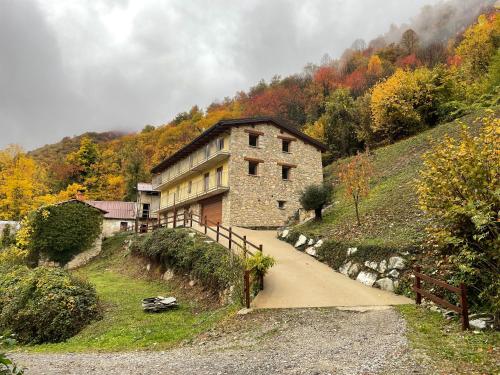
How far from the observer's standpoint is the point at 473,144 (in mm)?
9336

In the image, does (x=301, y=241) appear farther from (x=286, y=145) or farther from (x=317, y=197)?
(x=286, y=145)

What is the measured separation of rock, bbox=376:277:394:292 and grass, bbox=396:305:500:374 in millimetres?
2815

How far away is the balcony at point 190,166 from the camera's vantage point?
1105 inches

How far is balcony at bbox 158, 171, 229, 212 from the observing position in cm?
2736

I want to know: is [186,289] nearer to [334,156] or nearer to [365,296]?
[365,296]

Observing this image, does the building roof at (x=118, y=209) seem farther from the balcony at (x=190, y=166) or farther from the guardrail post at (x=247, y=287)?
the guardrail post at (x=247, y=287)

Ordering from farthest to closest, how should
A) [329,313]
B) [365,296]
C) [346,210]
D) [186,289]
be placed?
1. [346,210]
2. [186,289]
3. [365,296]
4. [329,313]

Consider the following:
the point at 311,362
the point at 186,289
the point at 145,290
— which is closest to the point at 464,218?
the point at 311,362

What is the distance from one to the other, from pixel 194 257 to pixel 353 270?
24.8 feet

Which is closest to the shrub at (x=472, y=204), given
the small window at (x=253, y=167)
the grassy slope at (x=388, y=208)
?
the grassy slope at (x=388, y=208)

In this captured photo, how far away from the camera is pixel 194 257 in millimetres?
17875

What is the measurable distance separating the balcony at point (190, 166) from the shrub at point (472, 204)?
18590 millimetres

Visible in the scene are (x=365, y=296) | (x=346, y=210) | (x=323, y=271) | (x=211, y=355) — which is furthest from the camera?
(x=346, y=210)

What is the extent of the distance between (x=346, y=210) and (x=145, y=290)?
38.6 ft
